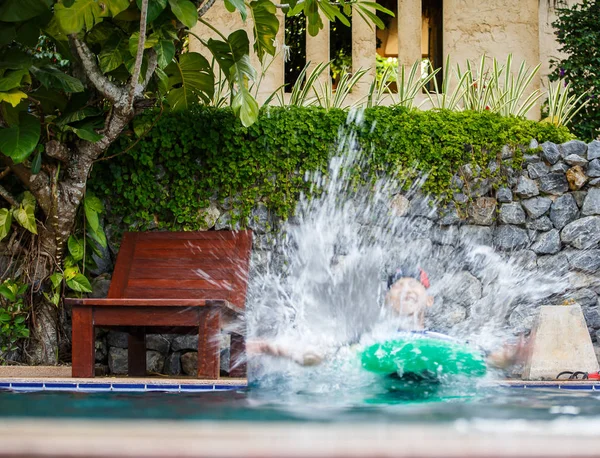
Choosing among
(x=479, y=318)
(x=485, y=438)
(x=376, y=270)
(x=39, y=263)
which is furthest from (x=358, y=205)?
(x=485, y=438)

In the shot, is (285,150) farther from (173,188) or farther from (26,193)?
(26,193)

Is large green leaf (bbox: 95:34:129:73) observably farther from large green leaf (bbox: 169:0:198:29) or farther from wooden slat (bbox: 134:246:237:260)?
wooden slat (bbox: 134:246:237:260)

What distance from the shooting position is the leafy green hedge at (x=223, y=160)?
659 centimetres

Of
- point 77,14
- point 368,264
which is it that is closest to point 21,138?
point 77,14

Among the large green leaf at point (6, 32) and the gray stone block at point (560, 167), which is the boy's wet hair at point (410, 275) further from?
the large green leaf at point (6, 32)

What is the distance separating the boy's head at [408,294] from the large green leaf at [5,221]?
330cm

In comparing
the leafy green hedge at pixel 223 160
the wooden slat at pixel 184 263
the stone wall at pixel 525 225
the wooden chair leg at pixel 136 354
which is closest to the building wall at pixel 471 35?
the stone wall at pixel 525 225

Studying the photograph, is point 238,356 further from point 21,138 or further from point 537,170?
point 537,170

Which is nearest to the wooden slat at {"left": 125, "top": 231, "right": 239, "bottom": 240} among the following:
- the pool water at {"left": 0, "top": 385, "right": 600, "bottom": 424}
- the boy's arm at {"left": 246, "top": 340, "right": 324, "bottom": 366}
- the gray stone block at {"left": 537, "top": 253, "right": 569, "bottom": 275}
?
the boy's arm at {"left": 246, "top": 340, "right": 324, "bottom": 366}

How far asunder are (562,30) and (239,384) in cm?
730

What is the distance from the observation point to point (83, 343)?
5.35 meters

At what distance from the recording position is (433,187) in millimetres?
6926

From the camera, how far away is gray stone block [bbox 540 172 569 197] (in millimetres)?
7121

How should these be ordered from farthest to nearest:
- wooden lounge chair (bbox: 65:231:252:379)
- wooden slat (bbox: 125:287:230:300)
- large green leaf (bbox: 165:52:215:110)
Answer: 1. large green leaf (bbox: 165:52:215:110)
2. wooden slat (bbox: 125:287:230:300)
3. wooden lounge chair (bbox: 65:231:252:379)
